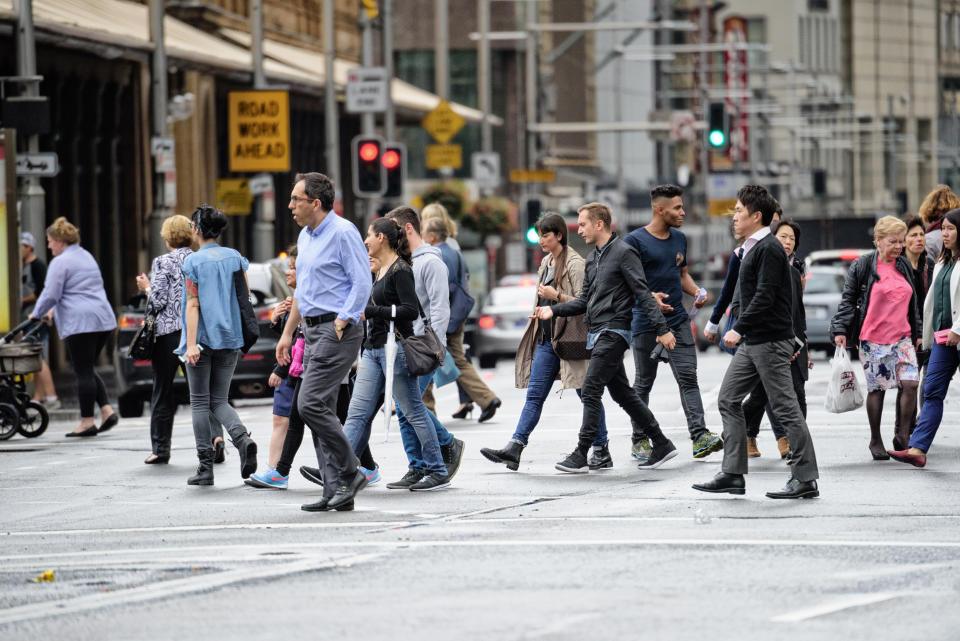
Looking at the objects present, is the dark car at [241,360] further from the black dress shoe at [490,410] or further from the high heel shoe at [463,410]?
the black dress shoe at [490,410]

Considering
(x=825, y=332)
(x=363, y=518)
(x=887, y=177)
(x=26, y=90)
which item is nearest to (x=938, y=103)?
(x=887, y=177)

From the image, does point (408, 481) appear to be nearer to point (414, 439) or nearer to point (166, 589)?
point (414, 439)

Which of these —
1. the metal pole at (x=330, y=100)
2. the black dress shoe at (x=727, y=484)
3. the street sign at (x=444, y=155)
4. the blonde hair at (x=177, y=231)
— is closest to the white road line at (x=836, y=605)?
the black dress shoe at (x=727, y=484)

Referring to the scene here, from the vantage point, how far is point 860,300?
13.9 metres

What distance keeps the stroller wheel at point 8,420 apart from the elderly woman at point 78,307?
49 cm

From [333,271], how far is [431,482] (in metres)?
1.71

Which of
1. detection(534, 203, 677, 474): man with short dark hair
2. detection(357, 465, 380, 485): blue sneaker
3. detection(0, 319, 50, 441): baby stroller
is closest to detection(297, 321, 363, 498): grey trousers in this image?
detection(357, 465, 380, 485): blue sneaker

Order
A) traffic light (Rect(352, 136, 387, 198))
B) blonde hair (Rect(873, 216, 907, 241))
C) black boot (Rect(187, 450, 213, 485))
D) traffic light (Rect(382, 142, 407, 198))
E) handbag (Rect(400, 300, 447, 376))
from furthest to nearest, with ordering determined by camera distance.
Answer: traffic light (Rect(382, 142, 407, 198)), traffic light (Rect(352, 136, 387, 198)), blonde hair (Rect(873, 216, 907, 241)), black boot (Rect(187, 450, 213, 485)), handbag (Rect(400, 300, 447, 376))

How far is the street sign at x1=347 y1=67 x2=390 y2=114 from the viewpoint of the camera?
33.7 m

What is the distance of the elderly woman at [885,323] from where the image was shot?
13.6 m

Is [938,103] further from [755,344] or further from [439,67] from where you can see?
[755,344]

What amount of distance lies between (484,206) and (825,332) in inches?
742

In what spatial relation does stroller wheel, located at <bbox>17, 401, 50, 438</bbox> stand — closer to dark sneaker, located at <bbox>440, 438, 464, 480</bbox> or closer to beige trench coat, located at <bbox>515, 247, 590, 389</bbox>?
beige trench coat, located at <bbox>515, 247, 590, 389</bbox>

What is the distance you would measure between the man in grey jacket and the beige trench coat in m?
0.82
